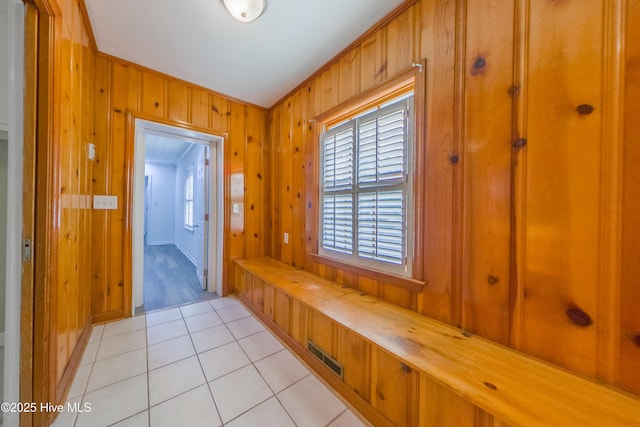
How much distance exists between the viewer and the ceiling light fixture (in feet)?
4.75

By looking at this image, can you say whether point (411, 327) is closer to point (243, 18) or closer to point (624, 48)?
point (624, 48)

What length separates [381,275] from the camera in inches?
Answer: 61.2

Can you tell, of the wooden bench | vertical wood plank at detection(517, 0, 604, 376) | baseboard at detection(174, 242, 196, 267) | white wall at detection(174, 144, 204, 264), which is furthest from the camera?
white wall at detection(174, 144, 204, 264)

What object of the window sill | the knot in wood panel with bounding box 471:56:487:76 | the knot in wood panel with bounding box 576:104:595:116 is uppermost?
the knot in wood panel with bounding box 471:56:487:76

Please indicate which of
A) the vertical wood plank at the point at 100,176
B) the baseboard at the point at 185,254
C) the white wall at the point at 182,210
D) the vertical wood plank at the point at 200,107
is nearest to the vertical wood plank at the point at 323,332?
the vertical wood plank at the point at 100,176

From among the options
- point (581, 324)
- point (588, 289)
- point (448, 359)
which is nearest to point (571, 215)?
point (588, 289)

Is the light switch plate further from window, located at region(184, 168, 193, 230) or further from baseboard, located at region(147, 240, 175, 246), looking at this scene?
baseboard, located at region(147, 240, 175, 246)

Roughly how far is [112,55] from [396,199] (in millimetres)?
2875

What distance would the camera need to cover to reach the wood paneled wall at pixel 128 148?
209 cm

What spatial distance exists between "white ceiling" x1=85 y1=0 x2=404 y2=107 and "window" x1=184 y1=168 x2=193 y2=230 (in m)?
3.32

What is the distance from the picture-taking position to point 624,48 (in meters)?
0.81

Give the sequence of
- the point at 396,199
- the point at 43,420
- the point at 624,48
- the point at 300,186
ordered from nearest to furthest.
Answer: the point at 624,48
the point at 43,420
the point at 396,199
the point at 300,186

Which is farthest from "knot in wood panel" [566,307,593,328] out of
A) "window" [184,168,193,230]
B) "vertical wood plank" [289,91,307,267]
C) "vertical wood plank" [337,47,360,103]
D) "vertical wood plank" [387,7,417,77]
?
"window" [184,168,193,230]

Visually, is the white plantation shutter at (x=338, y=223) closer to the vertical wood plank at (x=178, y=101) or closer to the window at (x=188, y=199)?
the vertical wood plank at (x=178, y=101)
